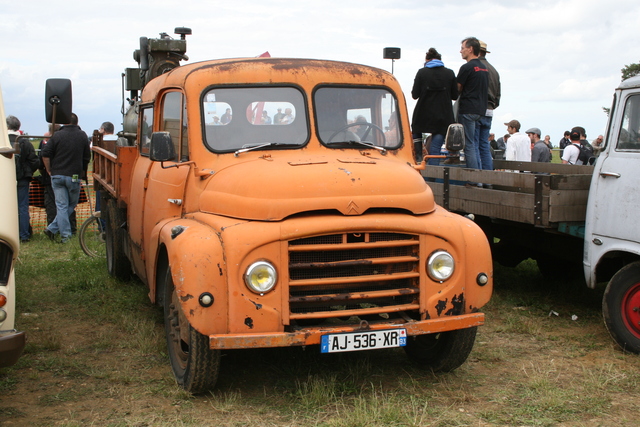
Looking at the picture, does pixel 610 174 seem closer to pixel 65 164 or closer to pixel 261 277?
pixel 261 277

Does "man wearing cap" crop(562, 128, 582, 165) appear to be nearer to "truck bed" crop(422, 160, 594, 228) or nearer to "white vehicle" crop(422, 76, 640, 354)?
"truck bed" crop(422, 160, 594, 228)

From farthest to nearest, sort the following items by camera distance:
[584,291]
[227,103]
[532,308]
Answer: [584,291], [532,308], [227,103]

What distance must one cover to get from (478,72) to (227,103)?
436 centimetres

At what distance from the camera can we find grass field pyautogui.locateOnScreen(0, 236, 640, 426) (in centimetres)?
468

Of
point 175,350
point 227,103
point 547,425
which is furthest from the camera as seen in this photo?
point 227,103

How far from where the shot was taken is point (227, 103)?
573 cm

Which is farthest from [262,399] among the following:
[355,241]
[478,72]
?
[478,72]

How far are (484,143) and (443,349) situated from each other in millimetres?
4560

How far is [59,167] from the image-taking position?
12055 millimetres

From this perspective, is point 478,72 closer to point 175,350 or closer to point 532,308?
point 532,308

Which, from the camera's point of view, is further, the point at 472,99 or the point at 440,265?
the point at 472,99

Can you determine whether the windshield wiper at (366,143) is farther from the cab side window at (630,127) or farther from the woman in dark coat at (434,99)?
the woman in dark coat at (434,99)

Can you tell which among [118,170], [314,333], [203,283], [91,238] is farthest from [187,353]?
[91,238]

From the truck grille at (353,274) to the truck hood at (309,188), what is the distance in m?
0.23
